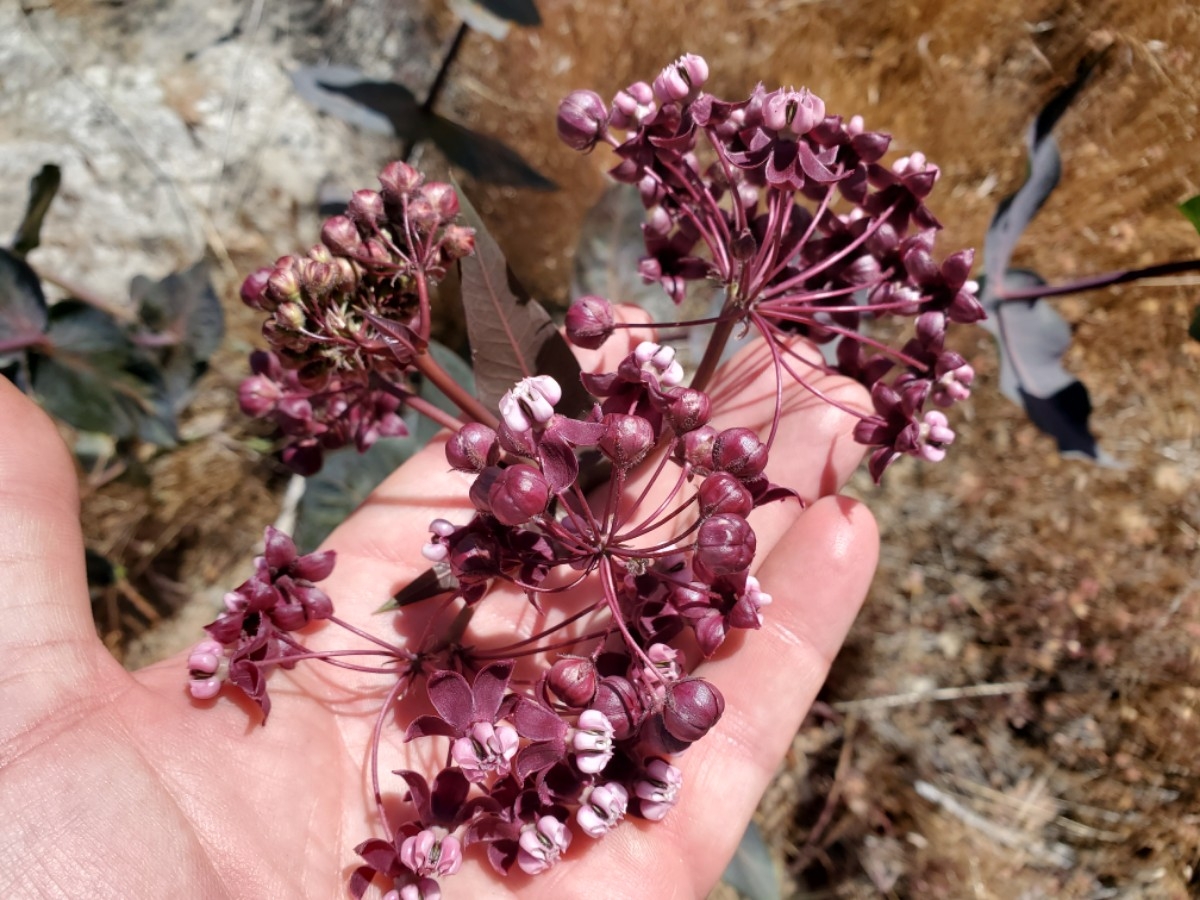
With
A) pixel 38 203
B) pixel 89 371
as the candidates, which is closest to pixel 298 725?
pixel 89 371

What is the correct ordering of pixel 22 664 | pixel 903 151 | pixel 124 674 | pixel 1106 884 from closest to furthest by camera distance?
pixel 22 664 → pixel 124 674 → pixel 1106 884 → pixel 903 151

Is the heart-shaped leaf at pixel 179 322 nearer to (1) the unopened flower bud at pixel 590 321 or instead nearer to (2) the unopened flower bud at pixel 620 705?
(1) the unopened flower bud at pixel 590 321

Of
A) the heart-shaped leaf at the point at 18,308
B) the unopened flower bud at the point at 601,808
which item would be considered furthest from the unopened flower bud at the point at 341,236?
the heart-shaped leaf at the point at 18,308

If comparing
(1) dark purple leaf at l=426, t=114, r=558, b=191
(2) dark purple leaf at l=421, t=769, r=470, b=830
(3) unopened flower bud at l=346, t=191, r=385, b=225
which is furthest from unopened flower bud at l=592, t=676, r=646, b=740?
(1) dark purple leaf at l=426, t=114, r=558, b=191

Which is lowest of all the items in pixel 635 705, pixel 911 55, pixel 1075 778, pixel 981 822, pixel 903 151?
pixel 981 822

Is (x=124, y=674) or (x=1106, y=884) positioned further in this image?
(x=1106, y=884)

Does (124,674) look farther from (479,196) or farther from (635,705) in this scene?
(479,196)

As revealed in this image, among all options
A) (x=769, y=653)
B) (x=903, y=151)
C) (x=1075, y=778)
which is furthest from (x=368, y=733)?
(x=903, y=151)
